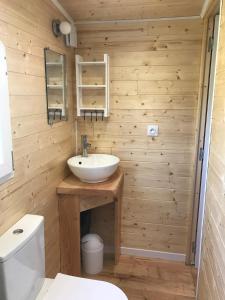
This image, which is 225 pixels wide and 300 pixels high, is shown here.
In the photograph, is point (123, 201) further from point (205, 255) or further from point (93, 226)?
point (205, 255)

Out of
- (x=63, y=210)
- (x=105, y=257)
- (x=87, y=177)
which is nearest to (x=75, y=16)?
(x=87, y=177)

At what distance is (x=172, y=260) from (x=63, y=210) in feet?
4.19

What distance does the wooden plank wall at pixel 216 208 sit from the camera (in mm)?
1194

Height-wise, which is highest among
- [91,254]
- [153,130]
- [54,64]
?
[54,64]

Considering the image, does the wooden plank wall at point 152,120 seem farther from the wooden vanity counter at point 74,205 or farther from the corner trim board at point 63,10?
the wooden vanity counter at point 74,205

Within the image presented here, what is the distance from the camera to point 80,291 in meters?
1.40

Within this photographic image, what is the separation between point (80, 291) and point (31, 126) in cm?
102

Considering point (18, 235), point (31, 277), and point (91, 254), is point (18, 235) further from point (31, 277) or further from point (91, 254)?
point (91, 254)

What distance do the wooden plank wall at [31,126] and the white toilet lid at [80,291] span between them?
40 cm

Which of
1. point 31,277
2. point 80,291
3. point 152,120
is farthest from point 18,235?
point 152,120

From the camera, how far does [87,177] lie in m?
1.95

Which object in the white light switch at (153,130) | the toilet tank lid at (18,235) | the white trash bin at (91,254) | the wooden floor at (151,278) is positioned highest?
the white light switch at (153,130)

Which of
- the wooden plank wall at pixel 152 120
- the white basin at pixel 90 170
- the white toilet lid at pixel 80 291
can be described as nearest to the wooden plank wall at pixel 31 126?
the white basin at pixel 90 170

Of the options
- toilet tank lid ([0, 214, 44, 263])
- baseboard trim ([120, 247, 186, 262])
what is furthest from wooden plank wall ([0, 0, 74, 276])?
baseboard trim ([120, 247, 186, 262])
